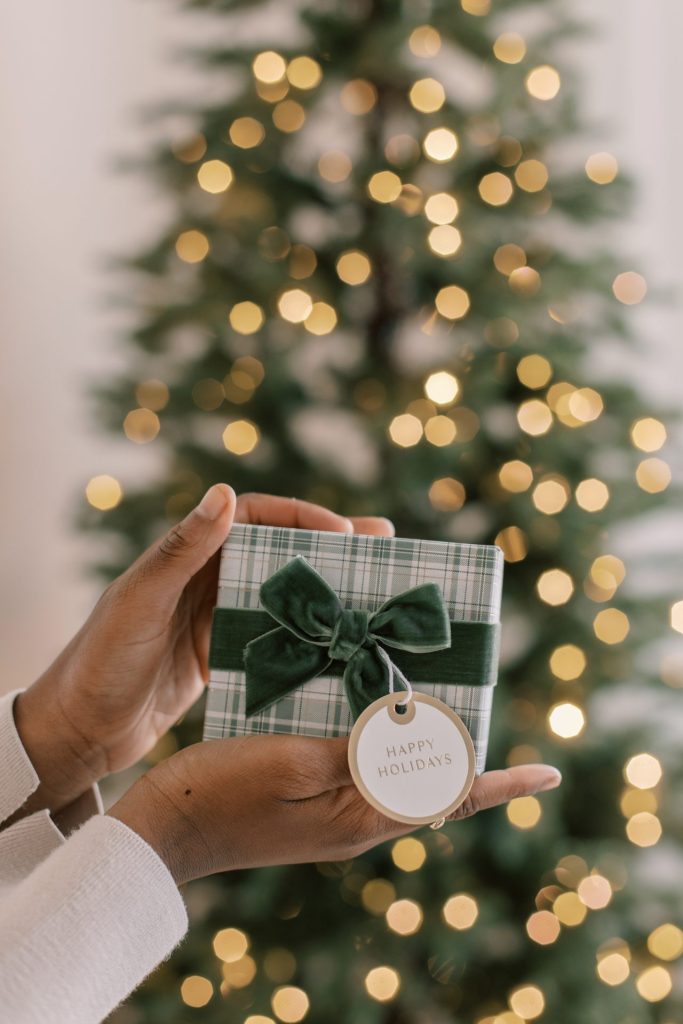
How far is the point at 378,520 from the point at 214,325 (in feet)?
2.15

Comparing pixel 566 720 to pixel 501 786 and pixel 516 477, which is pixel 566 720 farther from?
pixel 501 786

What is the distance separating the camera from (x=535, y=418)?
151cm

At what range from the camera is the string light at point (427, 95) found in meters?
1.52

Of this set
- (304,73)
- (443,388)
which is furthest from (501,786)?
(304,73)

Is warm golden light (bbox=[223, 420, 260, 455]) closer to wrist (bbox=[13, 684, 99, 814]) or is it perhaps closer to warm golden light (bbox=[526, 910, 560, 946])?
wrist (bbox=[13, 684, 99, 814])

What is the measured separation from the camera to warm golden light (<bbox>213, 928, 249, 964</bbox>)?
1517mm

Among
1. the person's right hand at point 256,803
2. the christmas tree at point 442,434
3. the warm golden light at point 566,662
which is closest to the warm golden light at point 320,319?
the christmas tree at point 442,434

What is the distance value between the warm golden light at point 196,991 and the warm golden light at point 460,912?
0.43 metres

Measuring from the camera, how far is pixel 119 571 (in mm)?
1621

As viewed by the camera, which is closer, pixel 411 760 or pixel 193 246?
pixel 411 760

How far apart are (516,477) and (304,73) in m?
0.80

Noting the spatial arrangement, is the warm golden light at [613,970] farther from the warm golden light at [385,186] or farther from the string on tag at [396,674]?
the warm golden light at [385,186]

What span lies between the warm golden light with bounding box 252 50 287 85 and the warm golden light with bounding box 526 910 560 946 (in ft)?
5.01

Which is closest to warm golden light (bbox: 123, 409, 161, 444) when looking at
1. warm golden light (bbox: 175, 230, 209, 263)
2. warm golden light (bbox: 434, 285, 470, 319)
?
warm golden light (bbox: 175, 230, 209, 263)
